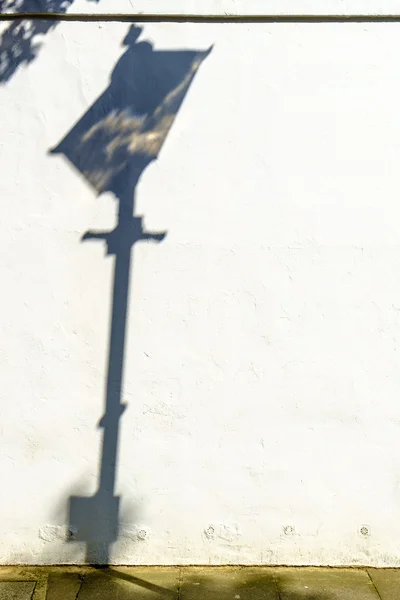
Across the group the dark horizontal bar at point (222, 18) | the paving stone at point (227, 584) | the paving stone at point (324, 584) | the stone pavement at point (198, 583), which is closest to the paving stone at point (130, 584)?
the stone pavement at point (198, 583)

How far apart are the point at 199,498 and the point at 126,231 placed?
2.03m

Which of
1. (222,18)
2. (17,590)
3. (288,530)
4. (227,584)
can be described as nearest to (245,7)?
(222,18)

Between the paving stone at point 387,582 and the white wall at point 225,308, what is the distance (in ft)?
0.32

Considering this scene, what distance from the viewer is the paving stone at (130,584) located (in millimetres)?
4191

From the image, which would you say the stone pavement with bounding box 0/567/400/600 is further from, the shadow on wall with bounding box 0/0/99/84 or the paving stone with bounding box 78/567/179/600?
the shadow on wall with bounding box 0/0/99/84

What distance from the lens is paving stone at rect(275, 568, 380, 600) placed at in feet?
13.8

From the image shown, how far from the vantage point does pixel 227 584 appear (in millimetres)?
4352

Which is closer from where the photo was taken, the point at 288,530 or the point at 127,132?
the point at 127,132

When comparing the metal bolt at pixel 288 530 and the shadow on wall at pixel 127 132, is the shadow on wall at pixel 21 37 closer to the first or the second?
the shadow on wall at pixel 127 132

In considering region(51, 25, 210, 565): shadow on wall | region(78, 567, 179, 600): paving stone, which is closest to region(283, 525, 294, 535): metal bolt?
region(78, 567, 179, 600): paving stone

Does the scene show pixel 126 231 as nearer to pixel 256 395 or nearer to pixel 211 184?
pixel 211 184

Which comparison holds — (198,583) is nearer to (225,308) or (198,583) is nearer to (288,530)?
(288,530)

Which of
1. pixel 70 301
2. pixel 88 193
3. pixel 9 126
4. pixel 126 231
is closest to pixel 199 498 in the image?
pixel 70 301

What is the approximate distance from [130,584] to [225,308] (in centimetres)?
206
